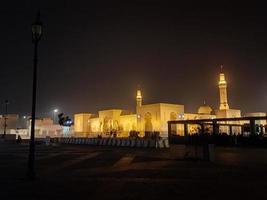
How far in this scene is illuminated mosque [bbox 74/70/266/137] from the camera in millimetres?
84312

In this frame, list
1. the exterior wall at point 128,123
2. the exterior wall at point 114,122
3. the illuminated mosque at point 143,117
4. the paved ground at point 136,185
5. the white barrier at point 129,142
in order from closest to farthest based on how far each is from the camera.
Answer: the paved ground at point 136,185
the white barrier at point 129,142
the illuminated mosque at point 143,117
the exterior wall at point 128,123
the exterior wall at point 114,122

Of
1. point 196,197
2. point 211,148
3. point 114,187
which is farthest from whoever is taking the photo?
point 211,148

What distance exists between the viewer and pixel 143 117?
88375 mm

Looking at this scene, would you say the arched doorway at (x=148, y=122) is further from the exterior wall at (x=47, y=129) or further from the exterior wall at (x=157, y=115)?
the exterior wall at (x=47, y=129)

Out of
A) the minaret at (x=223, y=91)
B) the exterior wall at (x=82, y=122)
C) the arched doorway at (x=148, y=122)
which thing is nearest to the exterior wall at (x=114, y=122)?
the arched doorway at (x=148, y=122)

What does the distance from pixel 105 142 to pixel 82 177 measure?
2994cm

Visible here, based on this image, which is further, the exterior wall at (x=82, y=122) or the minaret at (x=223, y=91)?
the exterior wall at (x=82, y=122)

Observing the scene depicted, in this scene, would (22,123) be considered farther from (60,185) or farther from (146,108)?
(60,185)

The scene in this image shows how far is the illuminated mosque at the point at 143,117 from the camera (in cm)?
8431

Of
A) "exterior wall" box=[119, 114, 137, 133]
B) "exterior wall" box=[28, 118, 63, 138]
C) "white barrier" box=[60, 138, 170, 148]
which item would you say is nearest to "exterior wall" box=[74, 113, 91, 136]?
"exterior wall" box=[28, 118, 63, 138]

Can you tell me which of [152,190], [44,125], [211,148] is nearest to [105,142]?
[211,148]

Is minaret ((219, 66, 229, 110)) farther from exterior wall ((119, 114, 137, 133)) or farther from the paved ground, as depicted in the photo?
the paved ground

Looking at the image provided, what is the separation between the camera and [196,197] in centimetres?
799

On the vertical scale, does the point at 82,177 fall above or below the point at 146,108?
below
